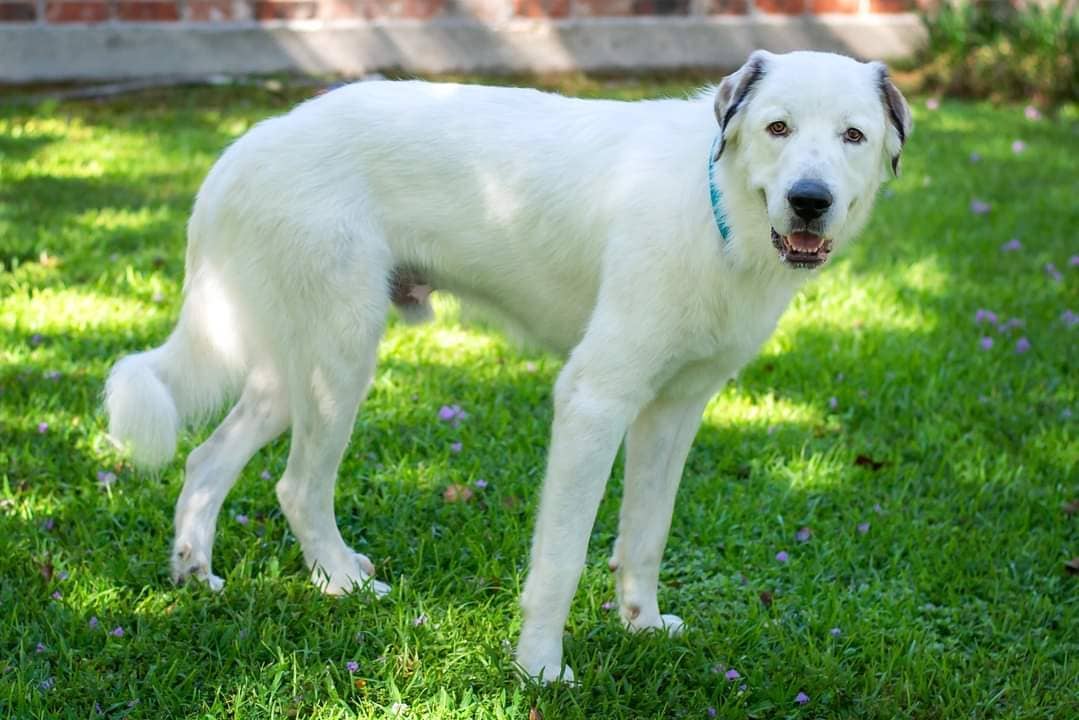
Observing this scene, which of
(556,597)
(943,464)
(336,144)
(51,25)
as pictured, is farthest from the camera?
(51,25)

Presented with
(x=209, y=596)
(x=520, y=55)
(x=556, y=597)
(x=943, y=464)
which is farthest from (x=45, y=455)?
(x=520, y=55)

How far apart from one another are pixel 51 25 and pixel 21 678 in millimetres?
7328

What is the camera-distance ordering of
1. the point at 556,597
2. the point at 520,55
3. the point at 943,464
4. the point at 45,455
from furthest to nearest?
the point at 520,55 → the point at 943,464 → the point at 45,455 → the point at 556,597

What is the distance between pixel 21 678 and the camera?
2.90 metres

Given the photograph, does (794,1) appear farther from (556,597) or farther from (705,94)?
(556,597)

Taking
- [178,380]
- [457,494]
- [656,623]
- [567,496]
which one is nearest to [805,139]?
[567,496]

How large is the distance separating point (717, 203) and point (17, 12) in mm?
7619

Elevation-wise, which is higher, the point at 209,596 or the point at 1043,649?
the point at 1043,649

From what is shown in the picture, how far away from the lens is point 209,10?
9.38 meters

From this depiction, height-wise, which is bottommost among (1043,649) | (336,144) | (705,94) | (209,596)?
(209,596)

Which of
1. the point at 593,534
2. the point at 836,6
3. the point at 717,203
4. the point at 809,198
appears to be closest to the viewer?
the point at 809,198

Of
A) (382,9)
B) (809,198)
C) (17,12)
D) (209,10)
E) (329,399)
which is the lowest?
(17,12)

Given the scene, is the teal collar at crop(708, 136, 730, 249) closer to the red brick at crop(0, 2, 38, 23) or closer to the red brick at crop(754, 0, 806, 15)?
the red brick at crop(0, 2, 38, 23)

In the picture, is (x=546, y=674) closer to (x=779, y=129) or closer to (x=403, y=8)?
(x=779, y=129)
